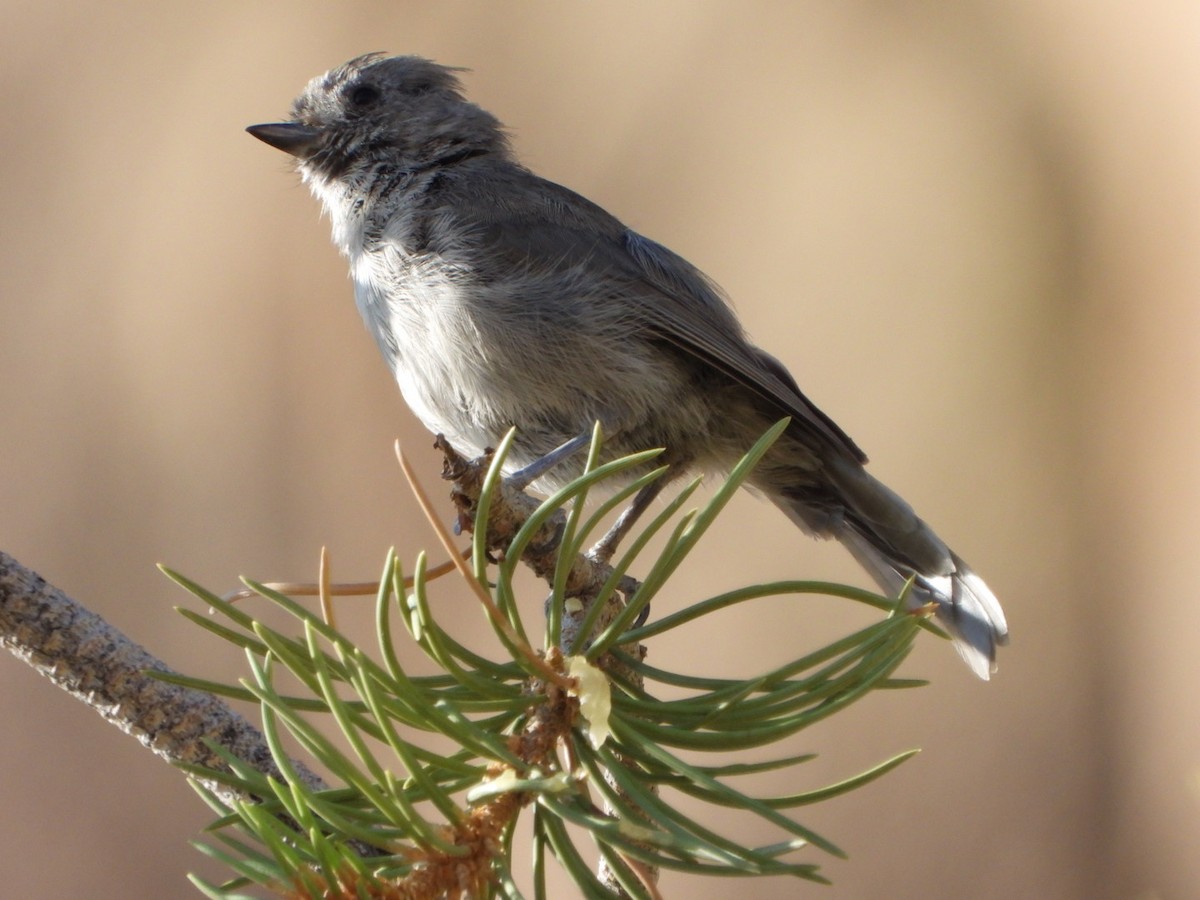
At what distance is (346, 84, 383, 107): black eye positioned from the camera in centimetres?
340

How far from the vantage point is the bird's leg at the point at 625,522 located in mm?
2391

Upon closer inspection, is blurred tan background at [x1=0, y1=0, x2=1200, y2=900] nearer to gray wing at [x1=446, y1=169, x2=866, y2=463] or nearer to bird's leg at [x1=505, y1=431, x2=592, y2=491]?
gray wing at [x1=446, y1=169, x2=866, y2=463]

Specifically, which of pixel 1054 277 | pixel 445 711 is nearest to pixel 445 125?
pixel 1054 277

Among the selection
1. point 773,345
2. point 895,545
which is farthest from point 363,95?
point 895,545

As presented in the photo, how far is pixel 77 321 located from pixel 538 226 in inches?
125

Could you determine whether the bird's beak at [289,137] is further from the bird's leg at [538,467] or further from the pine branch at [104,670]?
the pine branch at [104,670]

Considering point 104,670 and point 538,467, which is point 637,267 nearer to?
point 538,467

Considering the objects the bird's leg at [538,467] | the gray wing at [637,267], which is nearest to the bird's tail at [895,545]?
the gray wing at [637,267]

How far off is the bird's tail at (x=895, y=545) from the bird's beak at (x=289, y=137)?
1.73 meters

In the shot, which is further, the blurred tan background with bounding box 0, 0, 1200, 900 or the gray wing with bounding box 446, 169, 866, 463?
the blurred tan background with bounding box 0, 0, 1200, 900

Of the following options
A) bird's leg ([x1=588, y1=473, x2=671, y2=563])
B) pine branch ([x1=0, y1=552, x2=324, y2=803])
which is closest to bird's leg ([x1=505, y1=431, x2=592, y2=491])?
bird's leg ([x1=588, y1=473, x2=671, y2=563])

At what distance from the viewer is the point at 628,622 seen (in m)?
1.19

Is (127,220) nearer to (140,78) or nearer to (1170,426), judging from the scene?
(140,78)

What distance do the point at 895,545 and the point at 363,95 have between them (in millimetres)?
2103
